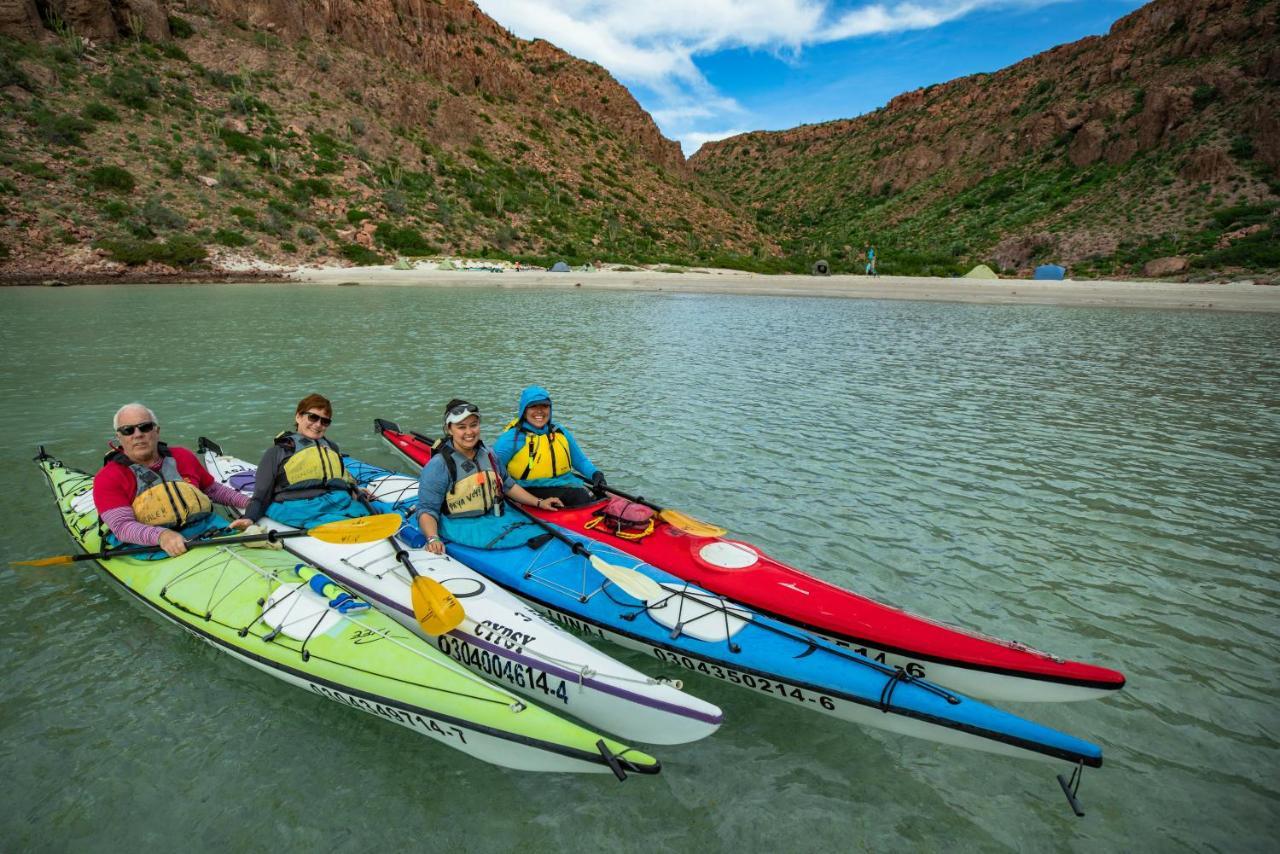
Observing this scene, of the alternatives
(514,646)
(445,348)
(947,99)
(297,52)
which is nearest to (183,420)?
(445,348)

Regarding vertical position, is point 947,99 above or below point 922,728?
above

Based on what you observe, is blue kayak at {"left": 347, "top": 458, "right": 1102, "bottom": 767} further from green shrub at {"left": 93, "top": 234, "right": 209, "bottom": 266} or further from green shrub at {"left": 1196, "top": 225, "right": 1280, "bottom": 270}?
green shrub at {"left": 1196, "top": 225, "right": 1280, "bottom": 270}

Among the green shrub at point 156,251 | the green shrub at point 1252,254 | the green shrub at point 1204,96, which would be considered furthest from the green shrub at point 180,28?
the green shrub at point 1204,96

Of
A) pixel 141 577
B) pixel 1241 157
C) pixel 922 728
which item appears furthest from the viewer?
pixel 1241 157

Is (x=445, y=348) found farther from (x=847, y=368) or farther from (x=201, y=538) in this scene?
(x=201, y=538)

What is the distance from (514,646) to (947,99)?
106352 mm

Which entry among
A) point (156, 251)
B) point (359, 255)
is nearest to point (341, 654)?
point (156, 251)

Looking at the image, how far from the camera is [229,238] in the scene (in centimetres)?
4122

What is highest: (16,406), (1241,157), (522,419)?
(1241,157)

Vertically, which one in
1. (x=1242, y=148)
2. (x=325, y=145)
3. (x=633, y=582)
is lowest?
(x=633, y=582)

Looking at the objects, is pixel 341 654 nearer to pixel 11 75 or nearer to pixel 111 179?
pixel 111 179

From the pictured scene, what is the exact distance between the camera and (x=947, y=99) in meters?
87.1

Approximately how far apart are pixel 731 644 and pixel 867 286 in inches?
1716

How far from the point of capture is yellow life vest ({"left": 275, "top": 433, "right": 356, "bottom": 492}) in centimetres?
602
